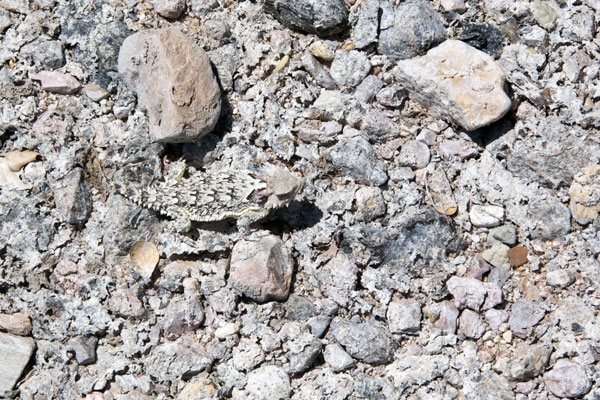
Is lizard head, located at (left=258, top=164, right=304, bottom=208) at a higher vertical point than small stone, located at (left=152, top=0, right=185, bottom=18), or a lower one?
lower

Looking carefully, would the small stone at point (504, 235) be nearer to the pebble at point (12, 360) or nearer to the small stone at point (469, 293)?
the small stone at point (469, 293)

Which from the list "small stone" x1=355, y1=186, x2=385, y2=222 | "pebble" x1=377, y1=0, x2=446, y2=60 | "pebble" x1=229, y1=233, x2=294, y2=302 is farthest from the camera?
"pebble" x1=377, y1=0, x2=446, y2=60

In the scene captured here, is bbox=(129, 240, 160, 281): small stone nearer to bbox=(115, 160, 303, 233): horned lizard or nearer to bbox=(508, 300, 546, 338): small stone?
bbox=(115, 160, 303, 233): horned lizard

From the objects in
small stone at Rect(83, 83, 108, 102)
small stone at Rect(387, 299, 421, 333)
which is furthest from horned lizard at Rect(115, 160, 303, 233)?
small stone at Rect(387, 299, 421, 333)

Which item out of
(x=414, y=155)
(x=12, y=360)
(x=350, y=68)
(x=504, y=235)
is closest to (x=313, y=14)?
(x=350, y=68)

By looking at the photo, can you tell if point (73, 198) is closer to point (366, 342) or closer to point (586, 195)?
point (366, 342)
